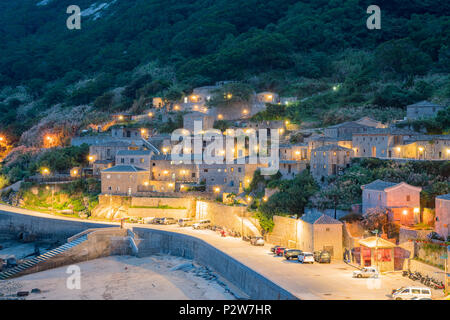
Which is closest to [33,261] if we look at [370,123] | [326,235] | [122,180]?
[122,180]

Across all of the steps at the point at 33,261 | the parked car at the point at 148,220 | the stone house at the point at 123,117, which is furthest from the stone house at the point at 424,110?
the stone house at the point at 123,117

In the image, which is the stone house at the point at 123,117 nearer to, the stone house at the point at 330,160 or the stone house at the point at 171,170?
the stone house at the point at 171,170

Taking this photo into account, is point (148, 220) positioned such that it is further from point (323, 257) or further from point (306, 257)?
point (323, 257)

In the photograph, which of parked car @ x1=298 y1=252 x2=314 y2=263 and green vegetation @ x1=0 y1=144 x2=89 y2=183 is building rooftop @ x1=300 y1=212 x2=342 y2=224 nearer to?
parked car @ x1=298 y1=252 x2=314 y2=263

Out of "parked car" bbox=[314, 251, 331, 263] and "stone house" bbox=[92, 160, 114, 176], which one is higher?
"stone house" bbox=[92, 160, 114, 176]

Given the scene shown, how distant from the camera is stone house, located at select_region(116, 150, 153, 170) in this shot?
54719 millimetres

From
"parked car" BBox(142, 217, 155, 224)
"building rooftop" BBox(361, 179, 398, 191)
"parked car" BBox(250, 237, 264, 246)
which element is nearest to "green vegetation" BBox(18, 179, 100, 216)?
"parked car" BBox(142, 217, 155, 224)

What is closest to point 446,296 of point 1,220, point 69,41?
point 1,220

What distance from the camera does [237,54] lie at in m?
88.1

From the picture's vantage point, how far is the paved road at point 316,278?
2420 cm

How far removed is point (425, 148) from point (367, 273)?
20.2 metres

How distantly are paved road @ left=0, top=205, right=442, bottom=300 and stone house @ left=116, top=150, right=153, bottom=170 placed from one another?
68.2 feet

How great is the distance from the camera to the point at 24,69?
12688 centimetres

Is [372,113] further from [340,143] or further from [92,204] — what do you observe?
[92,204]
